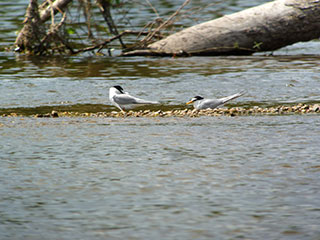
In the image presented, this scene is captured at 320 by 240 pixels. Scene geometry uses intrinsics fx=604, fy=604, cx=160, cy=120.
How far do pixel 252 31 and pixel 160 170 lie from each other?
32.5 ft

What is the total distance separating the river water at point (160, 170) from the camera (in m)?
4.07

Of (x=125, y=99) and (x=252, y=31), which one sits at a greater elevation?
(x=252, y=31)

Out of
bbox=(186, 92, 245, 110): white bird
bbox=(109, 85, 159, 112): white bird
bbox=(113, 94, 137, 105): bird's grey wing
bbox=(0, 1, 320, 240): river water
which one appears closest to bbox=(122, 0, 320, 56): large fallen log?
bbox=(0, 1, 320, 240): river water

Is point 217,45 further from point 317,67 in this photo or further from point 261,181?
point 261,181

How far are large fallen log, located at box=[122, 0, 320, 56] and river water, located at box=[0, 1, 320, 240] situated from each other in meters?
4.19

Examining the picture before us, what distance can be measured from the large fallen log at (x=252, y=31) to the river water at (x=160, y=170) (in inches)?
165

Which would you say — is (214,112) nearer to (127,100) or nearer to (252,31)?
(127,100)

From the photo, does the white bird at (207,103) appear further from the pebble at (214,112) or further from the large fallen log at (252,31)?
the large fallen log at (252,31)

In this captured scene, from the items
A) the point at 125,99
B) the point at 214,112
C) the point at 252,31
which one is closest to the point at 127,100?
the point at 125,99

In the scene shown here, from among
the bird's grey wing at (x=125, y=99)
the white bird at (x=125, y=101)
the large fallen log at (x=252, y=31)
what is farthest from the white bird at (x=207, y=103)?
the large fallen log at (x=252, y=31)

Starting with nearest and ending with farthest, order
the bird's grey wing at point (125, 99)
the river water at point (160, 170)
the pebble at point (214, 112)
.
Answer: the river water at point (160, 170), the pebble at point (214, 112), the bird's grey wing at point (125, 99)

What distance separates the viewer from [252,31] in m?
14.6

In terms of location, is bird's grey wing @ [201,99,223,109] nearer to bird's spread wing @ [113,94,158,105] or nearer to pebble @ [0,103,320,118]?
pebble @ [0,103,320,118]

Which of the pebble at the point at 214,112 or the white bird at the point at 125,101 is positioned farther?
the white bird at the point at 125,101
